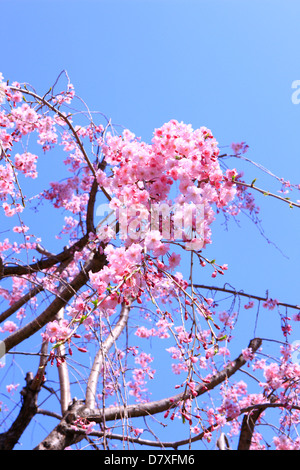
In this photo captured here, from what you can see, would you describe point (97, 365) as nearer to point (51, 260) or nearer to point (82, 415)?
point (82, 415)

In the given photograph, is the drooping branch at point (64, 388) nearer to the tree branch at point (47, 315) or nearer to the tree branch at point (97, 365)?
the tree branch at point (97, 365)

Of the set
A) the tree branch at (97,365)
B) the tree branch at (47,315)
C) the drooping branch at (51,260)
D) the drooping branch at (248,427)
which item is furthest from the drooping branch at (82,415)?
the drooping branch at (51,260)

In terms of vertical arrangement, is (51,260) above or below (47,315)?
above

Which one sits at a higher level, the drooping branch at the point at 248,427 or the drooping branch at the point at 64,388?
the drooping branch at the point at 64,388

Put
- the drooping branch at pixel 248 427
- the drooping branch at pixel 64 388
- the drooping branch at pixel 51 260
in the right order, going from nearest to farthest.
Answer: the drooping branch at pixel 248 427
the drooping branch at pixel 51 260
the drooping branch at pixel 64 388

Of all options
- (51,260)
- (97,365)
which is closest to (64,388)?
(97,365)

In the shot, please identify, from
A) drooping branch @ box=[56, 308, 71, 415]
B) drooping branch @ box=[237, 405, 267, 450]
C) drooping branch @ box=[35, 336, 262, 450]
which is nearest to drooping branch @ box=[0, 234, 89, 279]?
drooping branch @ box=[56, 308, 71, 415]

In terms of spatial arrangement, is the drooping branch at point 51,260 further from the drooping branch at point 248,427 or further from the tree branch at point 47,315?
the drooping branch at point 248,427

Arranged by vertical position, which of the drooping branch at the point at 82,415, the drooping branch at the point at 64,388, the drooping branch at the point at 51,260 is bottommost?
the drooping branch at the point at 82,415

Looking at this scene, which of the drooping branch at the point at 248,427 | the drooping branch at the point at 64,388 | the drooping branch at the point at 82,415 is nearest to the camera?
the drooping branch at the point at 82,415

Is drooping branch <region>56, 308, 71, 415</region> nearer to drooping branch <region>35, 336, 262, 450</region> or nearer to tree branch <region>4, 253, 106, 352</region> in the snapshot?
drooping branch <region>35, 336, 262, 450</region>

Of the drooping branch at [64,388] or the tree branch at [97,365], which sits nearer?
the tree branch at [97,365]

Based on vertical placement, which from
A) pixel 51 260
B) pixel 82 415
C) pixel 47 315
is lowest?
pixel 82 415
